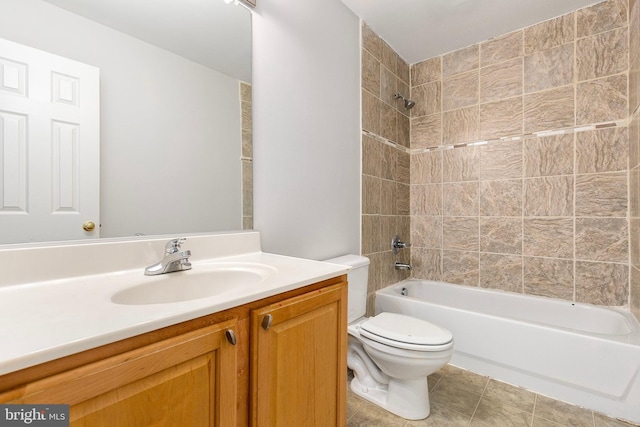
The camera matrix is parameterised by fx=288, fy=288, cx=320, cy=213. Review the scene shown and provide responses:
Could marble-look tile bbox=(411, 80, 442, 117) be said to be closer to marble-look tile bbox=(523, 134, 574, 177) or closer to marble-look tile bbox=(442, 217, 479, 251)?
marble-look tile bbox=(523, 134, 574, 177)

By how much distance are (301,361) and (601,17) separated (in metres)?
2.70

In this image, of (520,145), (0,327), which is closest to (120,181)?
(0,327)

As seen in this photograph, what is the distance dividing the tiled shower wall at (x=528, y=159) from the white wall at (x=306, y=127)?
20 centimetres

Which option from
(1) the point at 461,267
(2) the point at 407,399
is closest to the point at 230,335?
(2) the point at 407,399

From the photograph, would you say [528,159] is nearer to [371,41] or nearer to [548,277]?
[548,277]

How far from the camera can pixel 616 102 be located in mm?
1816

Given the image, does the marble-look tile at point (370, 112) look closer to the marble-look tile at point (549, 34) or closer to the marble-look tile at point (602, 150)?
the marble-look tile at point (549, 34)

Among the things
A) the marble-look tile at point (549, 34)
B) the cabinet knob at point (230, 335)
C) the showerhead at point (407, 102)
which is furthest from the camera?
the showerhead at point (407, 102)

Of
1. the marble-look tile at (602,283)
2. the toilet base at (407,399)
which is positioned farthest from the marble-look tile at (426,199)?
the toilet base at (407,399)

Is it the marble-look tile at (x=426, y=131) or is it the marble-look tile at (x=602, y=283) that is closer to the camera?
the marble-look tile at (x=602, y=283)

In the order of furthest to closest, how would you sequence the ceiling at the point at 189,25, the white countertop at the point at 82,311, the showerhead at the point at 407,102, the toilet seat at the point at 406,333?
the showerhead at the point at 407,102 < the toilet seat at the point at 406,333 < the ceiling at the point at 189,25 < the white countertop at the point at 82,311

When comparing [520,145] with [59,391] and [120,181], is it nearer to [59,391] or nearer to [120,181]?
[120,181]

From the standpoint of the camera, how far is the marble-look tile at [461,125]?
7.63 feet

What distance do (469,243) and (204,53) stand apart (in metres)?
2.24
